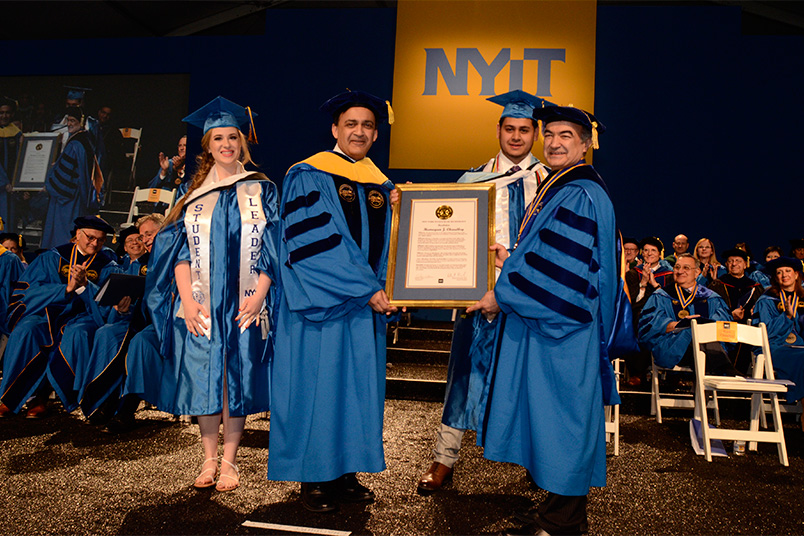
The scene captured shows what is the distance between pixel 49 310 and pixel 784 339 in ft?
20.8

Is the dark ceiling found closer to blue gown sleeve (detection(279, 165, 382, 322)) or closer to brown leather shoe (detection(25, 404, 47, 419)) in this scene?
brown leather shoe (detection(25, 404, 47, 419))

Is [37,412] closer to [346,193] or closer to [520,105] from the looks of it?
[346,193]

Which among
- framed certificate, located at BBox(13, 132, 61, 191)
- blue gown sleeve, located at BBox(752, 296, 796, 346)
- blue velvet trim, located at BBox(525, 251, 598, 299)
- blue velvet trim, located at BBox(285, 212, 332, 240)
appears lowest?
blue gown sleeve, located at BBox(752, 296, 796, 346)

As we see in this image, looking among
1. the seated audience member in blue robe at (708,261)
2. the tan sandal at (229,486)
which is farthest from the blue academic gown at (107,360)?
the seated audience member in blue robe at (708,261)

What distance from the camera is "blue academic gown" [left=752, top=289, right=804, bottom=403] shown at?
4.95 meters

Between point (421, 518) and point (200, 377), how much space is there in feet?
3.94

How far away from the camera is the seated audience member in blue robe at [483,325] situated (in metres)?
2.87

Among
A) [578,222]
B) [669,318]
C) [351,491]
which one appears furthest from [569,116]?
[669,318]

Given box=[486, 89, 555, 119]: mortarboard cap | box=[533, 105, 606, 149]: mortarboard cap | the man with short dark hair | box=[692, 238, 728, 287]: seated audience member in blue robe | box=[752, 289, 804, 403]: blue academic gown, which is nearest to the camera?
box=[533, 105, 606, 149]: mortarboard cap

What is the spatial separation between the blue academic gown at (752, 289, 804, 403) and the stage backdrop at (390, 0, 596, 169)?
13.0 ft

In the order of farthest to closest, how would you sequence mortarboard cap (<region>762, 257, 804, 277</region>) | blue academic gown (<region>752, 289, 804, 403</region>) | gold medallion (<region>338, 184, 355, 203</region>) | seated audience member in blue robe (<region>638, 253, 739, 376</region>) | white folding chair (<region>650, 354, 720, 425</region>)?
mortarboard cap (<region>762, 257, 804, 277</region>), seated audience member in blue robe (<region>638, 253, 739, 376</region>), blue academic gown (<region>752, 289, 804, 403</region>), white folding chair (<region>650, 354, 720, 425</region>), gold medallion (<region>338, 184, 355, 203</region>)

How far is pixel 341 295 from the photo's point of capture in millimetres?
2482

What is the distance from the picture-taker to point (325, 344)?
2523 millimetres

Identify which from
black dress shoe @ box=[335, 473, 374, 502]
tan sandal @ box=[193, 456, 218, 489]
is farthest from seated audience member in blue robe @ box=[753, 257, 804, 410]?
tan sandal @ box=[193, 456, 218, 489]
